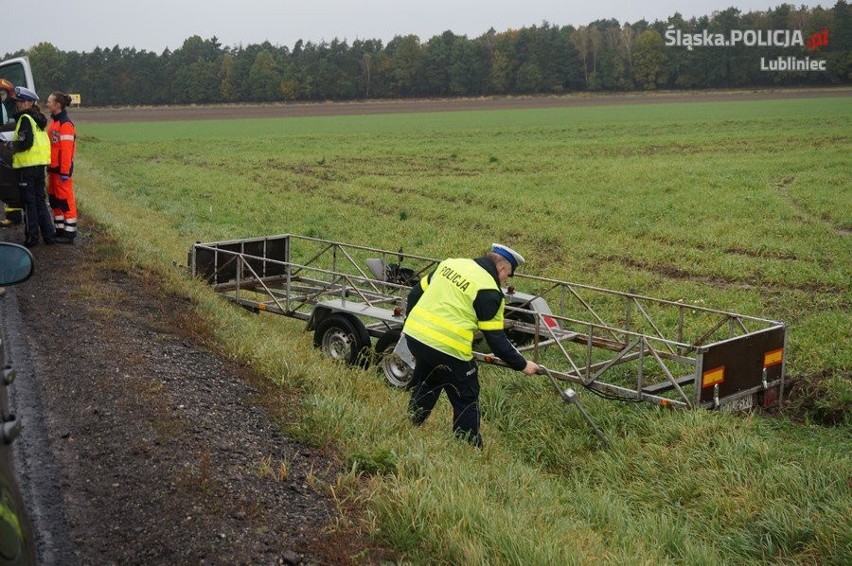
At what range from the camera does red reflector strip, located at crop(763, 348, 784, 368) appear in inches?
339

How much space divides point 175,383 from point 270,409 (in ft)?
2.54

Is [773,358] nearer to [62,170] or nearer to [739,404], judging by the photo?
[739,404]

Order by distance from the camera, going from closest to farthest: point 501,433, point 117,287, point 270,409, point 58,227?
point 270,409 < point 501,433 < point 117,287 < point 58,227

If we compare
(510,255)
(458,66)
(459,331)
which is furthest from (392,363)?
(458,66)

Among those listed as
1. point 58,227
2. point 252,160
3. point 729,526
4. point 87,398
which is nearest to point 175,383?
point 87,398

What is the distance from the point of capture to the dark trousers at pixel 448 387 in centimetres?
738

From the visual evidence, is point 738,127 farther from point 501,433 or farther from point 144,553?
point 144,553

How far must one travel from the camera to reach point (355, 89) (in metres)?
102

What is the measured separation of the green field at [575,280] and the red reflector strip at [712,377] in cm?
30

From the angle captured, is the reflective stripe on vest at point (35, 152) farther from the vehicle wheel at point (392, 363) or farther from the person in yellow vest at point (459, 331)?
the person in yellow vest at point (459, 331)

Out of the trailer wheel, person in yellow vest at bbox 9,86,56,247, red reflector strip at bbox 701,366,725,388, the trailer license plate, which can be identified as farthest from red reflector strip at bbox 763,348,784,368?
person in yellow vest at bbox 9,86,56,247

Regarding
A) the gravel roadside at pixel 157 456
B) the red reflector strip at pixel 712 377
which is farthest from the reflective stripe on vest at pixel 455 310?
the red reflector strip at pixel 712 377

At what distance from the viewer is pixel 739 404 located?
27.8 feet

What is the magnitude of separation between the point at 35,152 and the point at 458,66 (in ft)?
302
